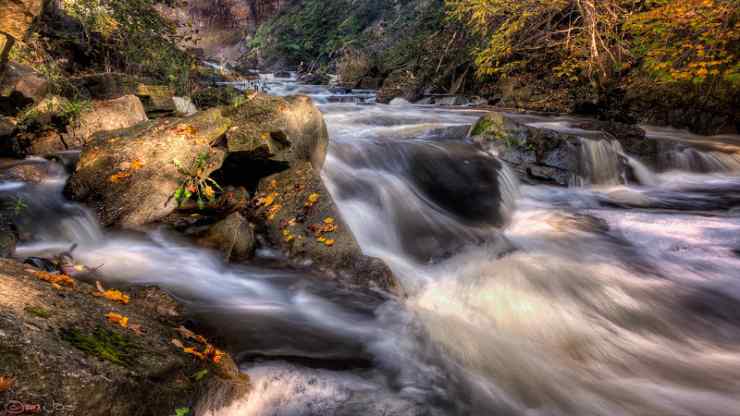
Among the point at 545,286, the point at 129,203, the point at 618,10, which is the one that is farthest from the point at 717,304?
the point at 618,10

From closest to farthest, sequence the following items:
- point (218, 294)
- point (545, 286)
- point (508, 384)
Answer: point (508, 384), point (218, 294), point (545, 286)

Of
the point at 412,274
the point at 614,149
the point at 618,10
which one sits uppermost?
the point at 618,10

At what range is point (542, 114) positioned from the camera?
11.2 m

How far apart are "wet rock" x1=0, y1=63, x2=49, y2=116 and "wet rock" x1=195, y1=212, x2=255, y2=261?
4.16m

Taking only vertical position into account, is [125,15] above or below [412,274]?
above

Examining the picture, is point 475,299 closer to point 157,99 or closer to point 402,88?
point 157,99

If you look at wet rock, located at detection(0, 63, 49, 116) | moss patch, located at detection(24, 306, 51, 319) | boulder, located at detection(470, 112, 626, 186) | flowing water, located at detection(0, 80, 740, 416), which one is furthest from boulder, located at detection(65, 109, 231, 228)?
boulder, located at detection(470, 112, 626, 186)

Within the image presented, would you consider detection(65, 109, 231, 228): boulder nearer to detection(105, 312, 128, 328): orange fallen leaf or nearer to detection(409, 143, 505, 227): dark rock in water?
detection(105, 312, 128, 328): orange fallen leaf

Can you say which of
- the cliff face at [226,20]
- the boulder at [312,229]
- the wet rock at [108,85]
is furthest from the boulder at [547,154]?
the cliff face at [226,20]

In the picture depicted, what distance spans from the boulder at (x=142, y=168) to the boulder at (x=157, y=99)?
366 centimetres

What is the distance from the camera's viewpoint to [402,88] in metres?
15.8

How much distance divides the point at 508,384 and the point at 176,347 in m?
1.92

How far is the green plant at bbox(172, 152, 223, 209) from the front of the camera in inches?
176

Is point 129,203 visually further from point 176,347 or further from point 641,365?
point 641,365
